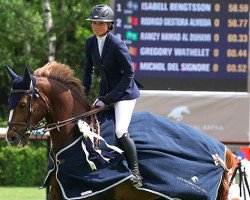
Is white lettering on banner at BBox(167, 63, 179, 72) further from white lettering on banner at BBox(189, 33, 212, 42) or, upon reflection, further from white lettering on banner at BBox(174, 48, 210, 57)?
white lettering on banner at BBox(189, 33, 212, 42)

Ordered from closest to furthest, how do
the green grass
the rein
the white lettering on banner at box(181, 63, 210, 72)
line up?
the rein
the green grass
the white lettering on banner at box(181, 63, 210, 72)

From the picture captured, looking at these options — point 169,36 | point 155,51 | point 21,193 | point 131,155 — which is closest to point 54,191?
point 131,155

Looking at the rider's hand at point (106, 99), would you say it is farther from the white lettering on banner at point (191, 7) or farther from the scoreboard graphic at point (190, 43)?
the white lettering on banner at point (191, 7)

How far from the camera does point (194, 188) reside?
27.3 feet

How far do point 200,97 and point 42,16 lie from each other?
932cm

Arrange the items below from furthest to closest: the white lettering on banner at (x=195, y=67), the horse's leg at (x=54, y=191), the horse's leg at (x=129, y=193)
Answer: the white lettering on banner at (x=195, y=67) < the horse's leg at (x=129, y=193) < the horse's leg at (x=54, y=191)

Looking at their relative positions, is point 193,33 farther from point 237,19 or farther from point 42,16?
point 42,16

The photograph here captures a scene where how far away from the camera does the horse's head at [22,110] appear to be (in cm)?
757

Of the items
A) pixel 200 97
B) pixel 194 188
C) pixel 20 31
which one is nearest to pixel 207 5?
pixel 200 97

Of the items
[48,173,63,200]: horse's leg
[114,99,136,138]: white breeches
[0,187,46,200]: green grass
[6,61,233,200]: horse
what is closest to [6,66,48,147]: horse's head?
[6,61,233,200]: horse

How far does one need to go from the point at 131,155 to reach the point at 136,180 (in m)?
0.22

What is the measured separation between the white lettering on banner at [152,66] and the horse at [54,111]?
6049 millimetres

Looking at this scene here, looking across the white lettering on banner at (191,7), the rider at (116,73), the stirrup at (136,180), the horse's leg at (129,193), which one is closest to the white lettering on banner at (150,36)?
the white lettering on banner at (191,7)

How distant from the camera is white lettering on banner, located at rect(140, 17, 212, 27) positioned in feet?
46.3
